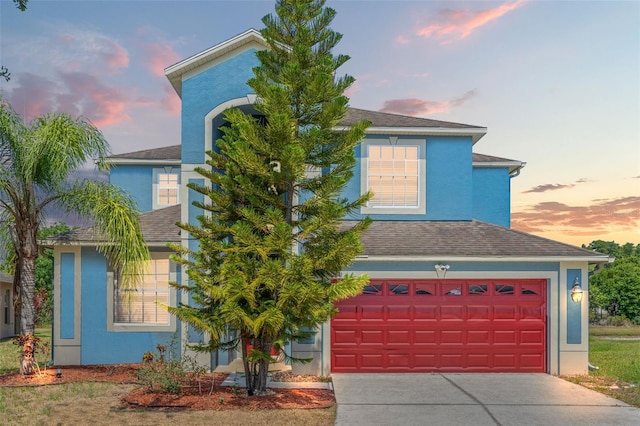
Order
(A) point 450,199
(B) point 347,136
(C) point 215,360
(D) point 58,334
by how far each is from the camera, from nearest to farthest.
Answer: (B) point 347,136 → (C) point 215,360 → (D) point 58,334 → (A) point 450,199

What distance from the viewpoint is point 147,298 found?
45.5ft

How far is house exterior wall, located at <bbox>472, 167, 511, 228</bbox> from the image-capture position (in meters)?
18.1

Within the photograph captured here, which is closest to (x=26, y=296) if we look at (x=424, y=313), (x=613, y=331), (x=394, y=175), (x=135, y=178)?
(x=135, y=178)

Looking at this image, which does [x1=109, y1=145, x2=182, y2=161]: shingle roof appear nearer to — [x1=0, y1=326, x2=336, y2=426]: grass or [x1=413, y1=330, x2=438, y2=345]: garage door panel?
[x1=0, y1=326, x2=336, y2=426]: grass

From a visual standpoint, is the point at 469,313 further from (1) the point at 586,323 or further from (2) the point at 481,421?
(2) the point at 481,421

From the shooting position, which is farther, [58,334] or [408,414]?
[58,334]

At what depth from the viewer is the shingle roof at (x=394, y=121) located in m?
15.1

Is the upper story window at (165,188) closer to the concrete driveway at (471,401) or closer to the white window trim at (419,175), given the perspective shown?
the white window trim at (419,175)

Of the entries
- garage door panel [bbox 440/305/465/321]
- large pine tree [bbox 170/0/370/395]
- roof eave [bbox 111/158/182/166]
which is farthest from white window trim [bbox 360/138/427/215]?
roof eave [bbox 111/158/182/166]

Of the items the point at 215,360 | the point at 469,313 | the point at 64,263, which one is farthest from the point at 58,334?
the point at 469,313

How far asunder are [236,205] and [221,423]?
369 cm

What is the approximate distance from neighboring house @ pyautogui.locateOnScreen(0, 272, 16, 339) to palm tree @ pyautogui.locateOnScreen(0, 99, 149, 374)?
11.0 m

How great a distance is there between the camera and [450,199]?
1531 centimetres

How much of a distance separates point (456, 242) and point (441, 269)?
1010 mm
